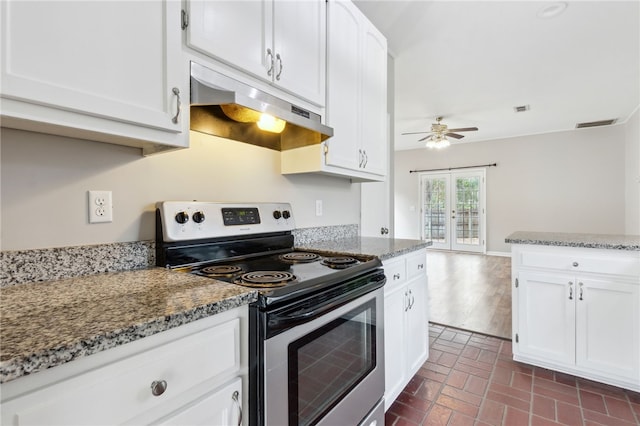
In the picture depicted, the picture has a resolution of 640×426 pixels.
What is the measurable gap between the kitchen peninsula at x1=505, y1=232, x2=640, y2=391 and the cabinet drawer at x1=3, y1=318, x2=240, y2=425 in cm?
221

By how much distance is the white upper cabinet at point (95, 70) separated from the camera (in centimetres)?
76

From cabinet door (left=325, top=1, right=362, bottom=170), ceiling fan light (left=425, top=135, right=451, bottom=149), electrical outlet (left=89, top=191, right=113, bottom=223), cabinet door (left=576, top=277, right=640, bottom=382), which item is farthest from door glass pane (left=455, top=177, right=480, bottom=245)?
electrical outlet (left=89, top=191, right=113, bottom=223)

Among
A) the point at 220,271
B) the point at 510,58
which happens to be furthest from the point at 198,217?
the point at 510,58

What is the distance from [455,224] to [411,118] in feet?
10.9

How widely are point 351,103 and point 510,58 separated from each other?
7.70ft

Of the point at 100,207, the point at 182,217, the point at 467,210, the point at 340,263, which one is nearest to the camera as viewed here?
the point at 100,207

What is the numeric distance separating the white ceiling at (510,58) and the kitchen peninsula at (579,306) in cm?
180

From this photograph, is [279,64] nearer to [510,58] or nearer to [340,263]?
[340,263]

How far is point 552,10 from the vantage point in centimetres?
238

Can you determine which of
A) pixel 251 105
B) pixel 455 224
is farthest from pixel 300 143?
pixel 455 224

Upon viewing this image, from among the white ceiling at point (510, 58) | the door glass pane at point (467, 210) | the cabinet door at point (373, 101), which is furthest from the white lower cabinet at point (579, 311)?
the door glass pane at point (467, 210)

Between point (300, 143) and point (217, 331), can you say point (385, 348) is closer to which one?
point (217, 331)

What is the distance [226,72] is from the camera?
3.99ft

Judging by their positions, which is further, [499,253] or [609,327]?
[499,253]
